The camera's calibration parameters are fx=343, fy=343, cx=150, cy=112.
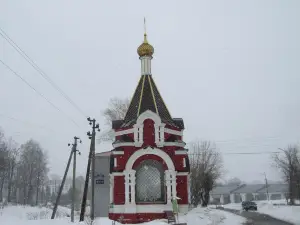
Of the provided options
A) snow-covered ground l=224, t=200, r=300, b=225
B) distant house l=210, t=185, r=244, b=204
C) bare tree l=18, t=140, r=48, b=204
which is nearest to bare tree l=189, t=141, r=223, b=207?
snow-covered ground l=224, t=200, r=300, b=225

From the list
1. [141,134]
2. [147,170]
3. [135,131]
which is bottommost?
[147,170]

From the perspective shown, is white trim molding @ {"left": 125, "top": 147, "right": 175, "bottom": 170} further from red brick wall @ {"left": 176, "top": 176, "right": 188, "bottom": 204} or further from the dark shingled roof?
the dark shingled roof

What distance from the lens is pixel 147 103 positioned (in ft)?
Result: 75.9

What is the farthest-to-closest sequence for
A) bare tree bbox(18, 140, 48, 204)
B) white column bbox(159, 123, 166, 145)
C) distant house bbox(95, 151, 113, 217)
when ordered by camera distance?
bare tree bbox(18, 140, 48, 204), distant house bbox(95, 151, 113, 217), white column bbox(159, 123, 166, 145)

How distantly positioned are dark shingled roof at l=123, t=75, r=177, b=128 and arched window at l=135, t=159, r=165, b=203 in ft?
9.74

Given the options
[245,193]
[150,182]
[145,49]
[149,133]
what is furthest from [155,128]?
[245,193]

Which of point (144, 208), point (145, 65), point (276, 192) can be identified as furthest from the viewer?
point (276, 192)

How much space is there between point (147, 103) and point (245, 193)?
6966 cm

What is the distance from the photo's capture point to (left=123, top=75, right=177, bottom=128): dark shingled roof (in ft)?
74.9

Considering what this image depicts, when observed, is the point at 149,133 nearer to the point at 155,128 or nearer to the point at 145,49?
the point at 155,128

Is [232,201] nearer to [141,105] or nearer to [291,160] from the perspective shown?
[291,160]

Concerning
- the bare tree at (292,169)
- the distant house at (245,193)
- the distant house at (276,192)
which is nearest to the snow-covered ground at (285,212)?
the bare tree at (292,169)

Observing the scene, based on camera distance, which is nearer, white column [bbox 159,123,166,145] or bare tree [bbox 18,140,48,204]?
white column [bbox 159,123,166,145]

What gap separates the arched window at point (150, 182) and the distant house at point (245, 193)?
64.9 meters
